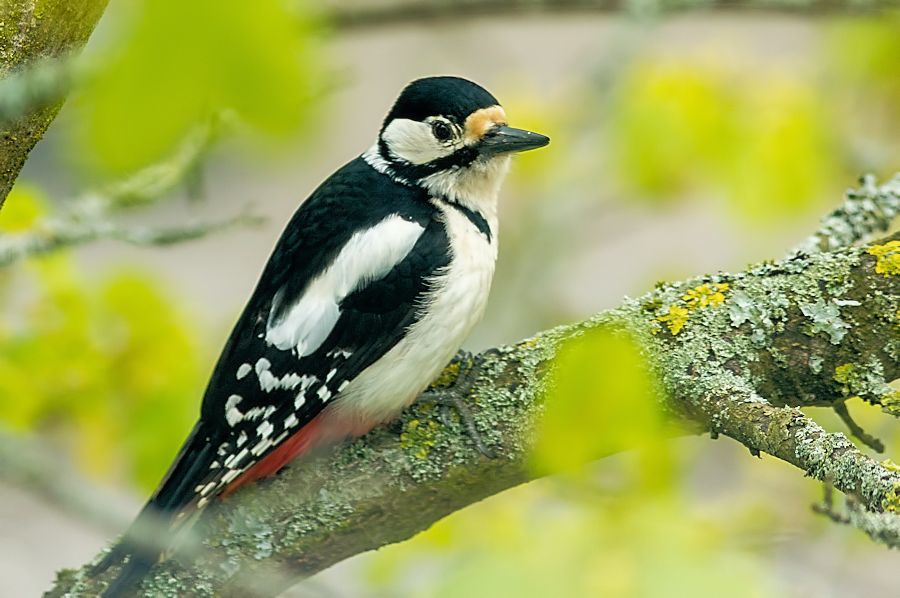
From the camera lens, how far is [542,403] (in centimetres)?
142

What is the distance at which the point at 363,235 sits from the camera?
2045mm

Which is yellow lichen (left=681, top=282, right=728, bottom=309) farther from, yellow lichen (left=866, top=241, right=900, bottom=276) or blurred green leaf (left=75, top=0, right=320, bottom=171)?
blurred green leaf (left=75, top=0, right=320, bottom=171)

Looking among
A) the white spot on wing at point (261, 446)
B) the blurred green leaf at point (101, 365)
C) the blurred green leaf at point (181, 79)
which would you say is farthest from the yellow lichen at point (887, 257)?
the blurred green leaf at point (101, 365)

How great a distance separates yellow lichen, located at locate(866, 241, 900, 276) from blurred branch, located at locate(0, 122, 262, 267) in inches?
36.8

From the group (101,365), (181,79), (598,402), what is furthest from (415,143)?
(181,79)

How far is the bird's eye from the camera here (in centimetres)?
222

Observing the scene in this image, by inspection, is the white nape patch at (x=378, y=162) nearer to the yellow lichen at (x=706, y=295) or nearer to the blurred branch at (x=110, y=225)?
the blurred branch at (x=110, y=225)

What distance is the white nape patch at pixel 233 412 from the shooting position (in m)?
1.96

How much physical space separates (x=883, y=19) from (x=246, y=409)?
1731mm

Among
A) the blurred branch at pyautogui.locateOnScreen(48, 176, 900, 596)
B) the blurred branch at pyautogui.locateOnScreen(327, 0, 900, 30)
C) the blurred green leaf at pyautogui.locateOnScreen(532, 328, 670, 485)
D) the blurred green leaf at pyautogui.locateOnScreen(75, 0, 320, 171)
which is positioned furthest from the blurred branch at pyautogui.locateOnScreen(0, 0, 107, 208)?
the blurred branch at pyautogui.locateOnScreen(327, 0, 900, 30)

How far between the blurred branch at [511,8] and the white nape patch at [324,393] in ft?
3.12

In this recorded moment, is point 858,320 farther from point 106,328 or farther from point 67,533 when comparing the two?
point 67,533

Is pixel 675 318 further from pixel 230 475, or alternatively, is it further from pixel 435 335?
Answer: pixel 230 475

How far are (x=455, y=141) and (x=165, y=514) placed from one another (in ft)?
2.90
